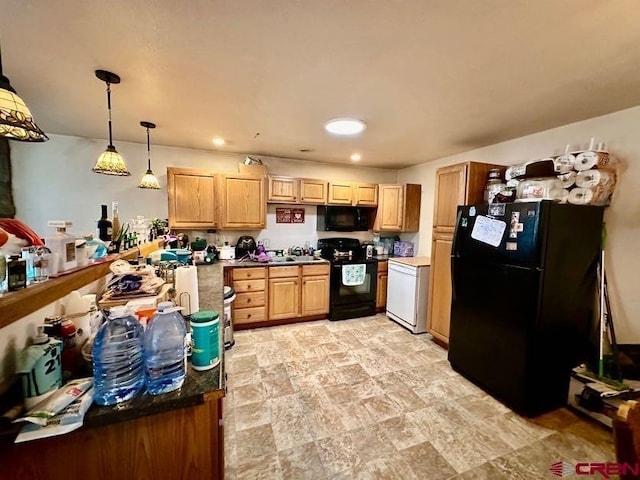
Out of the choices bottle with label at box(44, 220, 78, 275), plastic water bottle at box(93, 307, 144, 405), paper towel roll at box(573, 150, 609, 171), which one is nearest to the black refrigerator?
paper towel roll at box(573, 150, 609, 171)

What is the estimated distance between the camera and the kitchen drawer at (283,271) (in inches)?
136

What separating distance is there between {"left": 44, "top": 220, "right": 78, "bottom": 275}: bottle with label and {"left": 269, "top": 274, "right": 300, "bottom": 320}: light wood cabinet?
243cm

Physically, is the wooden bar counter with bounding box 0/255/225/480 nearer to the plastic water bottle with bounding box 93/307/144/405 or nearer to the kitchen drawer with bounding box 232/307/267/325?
the plastic water bottle with bounding box 93/307/144/405

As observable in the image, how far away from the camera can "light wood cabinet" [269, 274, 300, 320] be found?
11.4ft

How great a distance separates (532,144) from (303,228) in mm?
2946

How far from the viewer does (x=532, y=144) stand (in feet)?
8.70

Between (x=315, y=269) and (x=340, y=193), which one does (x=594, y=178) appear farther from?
(x=315, y=269)

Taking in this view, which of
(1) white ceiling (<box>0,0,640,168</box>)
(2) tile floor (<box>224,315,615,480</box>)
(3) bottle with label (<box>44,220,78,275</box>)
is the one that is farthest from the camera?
(2) tile floor (<box>224,315,615,480</box>)

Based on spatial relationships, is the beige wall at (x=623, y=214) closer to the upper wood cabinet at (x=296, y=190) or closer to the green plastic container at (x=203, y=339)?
the upper wood cabinet at (x=296, y=190)

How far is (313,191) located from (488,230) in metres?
2.32

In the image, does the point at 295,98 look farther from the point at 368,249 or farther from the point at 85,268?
the point at 368,249

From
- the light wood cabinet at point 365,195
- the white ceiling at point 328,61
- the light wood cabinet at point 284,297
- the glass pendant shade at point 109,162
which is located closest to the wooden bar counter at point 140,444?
the white ceiling at point 328,61

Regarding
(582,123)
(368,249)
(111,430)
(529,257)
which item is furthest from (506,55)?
(368,249)

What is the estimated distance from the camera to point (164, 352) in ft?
2.85
